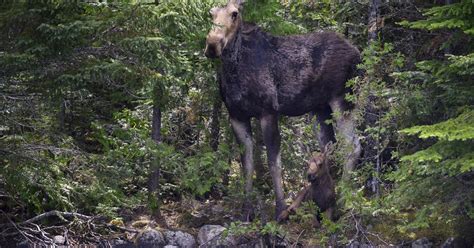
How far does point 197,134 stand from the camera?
1023cm

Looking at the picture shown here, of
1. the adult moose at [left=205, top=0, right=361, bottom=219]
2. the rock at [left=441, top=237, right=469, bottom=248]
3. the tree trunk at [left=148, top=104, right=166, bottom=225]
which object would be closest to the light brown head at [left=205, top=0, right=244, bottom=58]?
the adult moose at [left=205, top=0, right=361, bottom=219]

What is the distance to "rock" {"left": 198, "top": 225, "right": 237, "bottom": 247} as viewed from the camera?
8602 mm

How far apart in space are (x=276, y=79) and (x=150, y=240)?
2.55 m

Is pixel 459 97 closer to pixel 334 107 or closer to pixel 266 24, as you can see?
Answer: pixel 334 107

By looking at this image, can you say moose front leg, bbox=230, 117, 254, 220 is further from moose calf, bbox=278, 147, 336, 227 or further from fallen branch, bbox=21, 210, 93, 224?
fallen branch, bbox=21, 210, 93, 224

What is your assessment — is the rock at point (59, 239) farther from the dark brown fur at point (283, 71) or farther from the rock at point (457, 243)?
the rock at point (457, 243)

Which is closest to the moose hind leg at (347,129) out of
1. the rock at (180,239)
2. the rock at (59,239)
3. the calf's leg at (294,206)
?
the calf's leg at (294,206)

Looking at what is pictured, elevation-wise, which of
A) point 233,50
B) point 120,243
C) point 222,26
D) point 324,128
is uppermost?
point 222,26

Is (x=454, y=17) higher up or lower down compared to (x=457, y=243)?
higher up

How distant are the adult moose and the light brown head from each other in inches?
0.5

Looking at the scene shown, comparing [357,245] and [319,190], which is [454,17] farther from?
[357,245]

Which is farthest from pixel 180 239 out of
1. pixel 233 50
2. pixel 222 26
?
pixel 222 26

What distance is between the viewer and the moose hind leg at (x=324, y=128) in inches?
380

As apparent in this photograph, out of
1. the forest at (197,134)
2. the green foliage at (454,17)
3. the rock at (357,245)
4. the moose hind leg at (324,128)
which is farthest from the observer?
the moose hind leg at (324,128)
